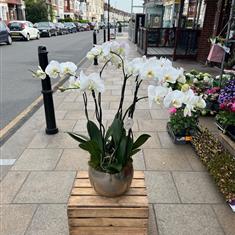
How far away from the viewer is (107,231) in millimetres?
1918

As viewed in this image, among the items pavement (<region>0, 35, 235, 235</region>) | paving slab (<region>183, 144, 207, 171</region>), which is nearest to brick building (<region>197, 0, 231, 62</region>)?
pavement (<region>0, 35, 235, 235</region>)

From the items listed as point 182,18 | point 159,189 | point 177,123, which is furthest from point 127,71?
point 182,18

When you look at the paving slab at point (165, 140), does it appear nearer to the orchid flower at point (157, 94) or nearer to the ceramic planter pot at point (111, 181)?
the ceramic planter pot at point (111, 181)

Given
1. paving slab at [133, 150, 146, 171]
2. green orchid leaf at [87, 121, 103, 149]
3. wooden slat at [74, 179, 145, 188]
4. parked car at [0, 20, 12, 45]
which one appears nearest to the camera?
green orchid leaf at [87, 121, 103, 149]

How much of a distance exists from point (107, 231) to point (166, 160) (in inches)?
59.6

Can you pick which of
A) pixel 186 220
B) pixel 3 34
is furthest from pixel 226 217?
pixel 3 34

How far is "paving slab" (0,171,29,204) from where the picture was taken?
2586mm

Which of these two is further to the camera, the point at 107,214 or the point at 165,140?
the point at 165,140

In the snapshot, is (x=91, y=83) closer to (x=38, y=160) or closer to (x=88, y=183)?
(x=88, y=183)

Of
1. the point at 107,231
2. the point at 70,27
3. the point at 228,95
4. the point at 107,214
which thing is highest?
the point at 228,95

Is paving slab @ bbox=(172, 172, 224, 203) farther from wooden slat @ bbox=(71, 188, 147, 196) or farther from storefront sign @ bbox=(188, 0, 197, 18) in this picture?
storefront sign @ bbox=(188, 0, 197, 18)

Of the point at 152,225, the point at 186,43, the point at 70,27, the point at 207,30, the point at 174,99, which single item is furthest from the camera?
the point at 70,27

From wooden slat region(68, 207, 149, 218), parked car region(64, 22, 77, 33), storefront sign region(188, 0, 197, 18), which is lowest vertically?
parked car region(64, 22, 77, 33)

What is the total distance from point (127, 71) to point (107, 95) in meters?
4.46
